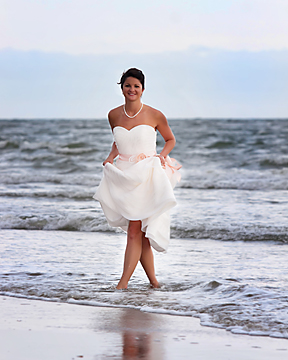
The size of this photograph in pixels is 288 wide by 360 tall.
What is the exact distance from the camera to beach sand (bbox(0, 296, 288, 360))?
269 centimetres

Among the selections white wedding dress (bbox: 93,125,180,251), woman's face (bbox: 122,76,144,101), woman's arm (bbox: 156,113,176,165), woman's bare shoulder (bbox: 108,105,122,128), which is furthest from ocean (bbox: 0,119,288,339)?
woman's face (bbox: 122,76,144,101)

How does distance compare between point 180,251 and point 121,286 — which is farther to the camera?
point 180,251

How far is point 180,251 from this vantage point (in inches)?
230

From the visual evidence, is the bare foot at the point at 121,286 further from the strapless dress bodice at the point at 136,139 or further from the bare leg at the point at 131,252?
the strapless dress bodice at the point at 136,139

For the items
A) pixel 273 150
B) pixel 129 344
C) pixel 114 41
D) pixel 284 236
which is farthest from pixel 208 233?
pixel 114 41

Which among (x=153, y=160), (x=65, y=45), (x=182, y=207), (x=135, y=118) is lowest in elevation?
(x=182, y=207)

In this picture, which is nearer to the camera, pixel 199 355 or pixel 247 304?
pixel 199 355

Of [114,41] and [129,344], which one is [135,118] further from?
[114,41]

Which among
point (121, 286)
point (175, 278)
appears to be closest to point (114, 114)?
point (121, 286)

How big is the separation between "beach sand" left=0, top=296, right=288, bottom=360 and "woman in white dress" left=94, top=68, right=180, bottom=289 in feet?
2.39

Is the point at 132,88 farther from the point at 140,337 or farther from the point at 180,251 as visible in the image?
the point at 180,251

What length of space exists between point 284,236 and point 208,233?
Result: 37.6 inches

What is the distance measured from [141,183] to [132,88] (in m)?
0.73

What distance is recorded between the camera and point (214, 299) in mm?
3809
